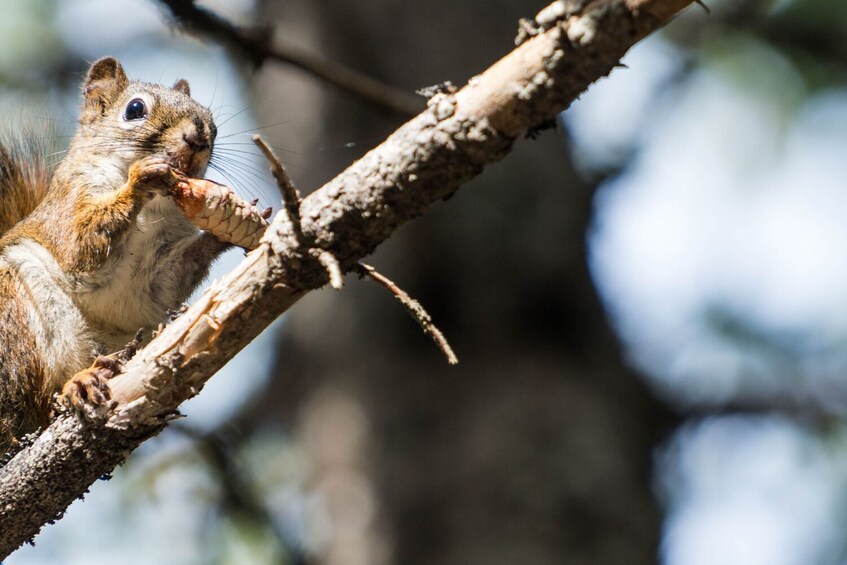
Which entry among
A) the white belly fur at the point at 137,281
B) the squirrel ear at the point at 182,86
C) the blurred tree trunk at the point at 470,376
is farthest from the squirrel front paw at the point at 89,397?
the blurred tree trunk at the point at 470,376

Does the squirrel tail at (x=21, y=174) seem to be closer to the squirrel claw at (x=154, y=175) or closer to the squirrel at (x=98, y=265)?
the squirrel at (x=98, y=265)

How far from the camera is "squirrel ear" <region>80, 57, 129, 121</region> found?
312cm

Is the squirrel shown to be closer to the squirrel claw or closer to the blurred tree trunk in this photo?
the squirrel claw

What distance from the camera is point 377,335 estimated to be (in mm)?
4074

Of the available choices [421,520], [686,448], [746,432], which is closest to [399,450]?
[421,520]

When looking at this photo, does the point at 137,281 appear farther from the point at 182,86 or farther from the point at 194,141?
the point at 182,86

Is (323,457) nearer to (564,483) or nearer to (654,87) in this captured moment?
(564,483)

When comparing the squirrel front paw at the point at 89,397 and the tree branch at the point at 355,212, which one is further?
the squirrel front paw at the point at 89,397

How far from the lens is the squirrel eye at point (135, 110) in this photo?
2846mm

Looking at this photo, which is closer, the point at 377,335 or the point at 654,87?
the point at 377,335

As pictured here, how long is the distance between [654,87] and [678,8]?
3.61 m

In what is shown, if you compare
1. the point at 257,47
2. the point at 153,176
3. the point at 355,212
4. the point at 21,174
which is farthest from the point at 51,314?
the point at 355,212

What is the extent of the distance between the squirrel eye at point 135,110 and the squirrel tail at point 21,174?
56cm

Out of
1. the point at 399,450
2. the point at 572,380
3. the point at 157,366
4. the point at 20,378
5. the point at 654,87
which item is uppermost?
the point at 654,87
